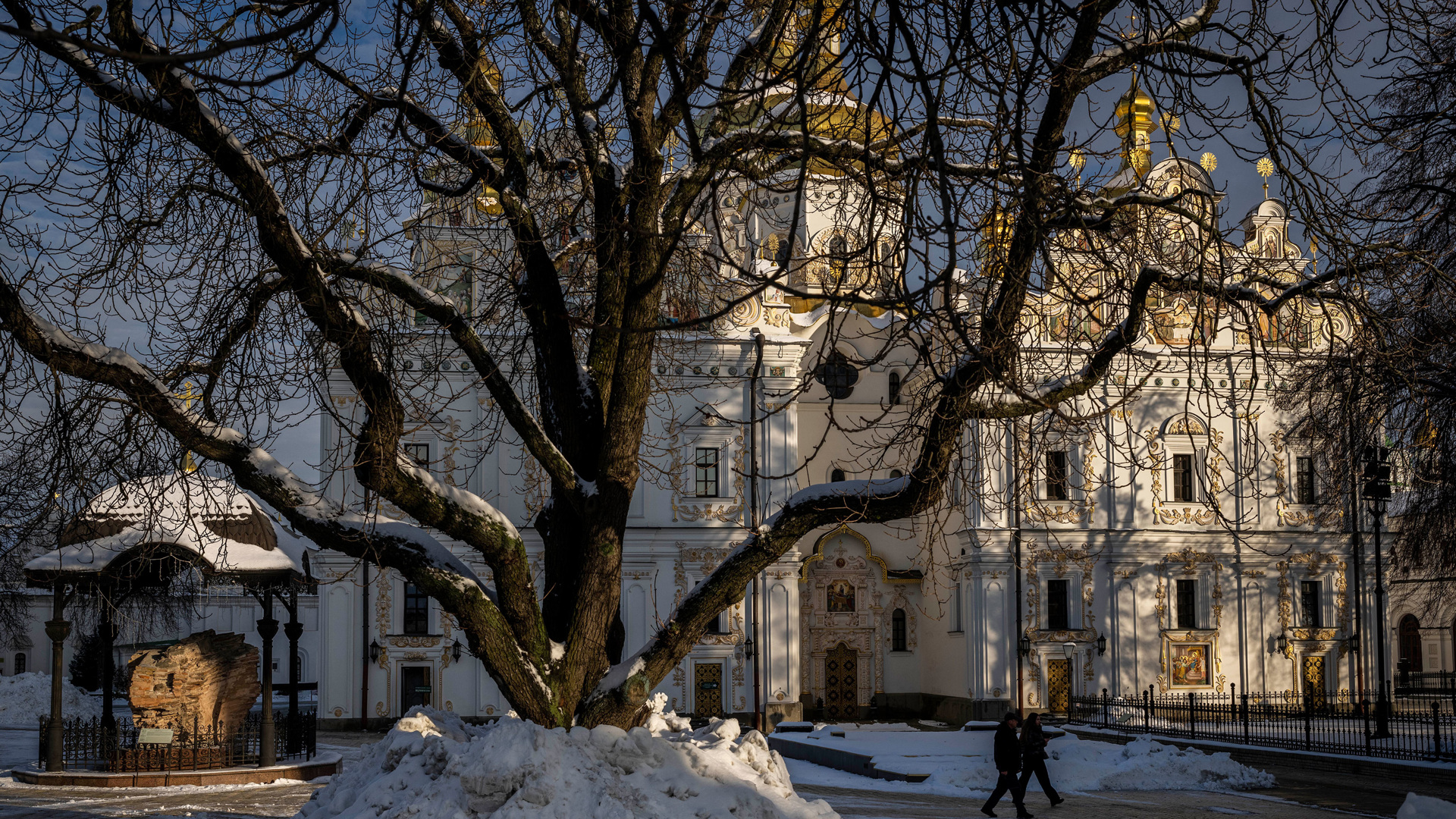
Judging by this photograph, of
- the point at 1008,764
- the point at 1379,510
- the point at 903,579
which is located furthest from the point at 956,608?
the point at 1008,764

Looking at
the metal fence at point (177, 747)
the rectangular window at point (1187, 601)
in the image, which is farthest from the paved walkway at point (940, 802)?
the rectangular window at point (1187, 601)

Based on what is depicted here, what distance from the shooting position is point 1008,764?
13.9m

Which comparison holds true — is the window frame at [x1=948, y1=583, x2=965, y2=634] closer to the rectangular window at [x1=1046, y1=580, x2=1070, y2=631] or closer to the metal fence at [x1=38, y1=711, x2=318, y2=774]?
the rectangular window at [x1=1046, y1=580, x2=1070, y2=631]

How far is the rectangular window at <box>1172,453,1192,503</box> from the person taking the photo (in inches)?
1305

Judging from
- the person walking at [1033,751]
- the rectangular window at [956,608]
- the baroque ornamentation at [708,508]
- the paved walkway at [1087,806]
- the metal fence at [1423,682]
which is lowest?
the metal fence at [1423,682]

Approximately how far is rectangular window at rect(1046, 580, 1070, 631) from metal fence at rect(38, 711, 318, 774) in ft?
64.0

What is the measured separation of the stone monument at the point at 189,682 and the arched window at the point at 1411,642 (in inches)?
1898

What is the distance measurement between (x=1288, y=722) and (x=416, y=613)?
20.0 m

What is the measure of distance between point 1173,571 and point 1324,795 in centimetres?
1637

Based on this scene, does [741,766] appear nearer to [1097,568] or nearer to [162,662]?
[162,662]

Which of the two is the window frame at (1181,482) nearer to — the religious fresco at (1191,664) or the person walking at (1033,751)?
the religious fresco at (1191,664)

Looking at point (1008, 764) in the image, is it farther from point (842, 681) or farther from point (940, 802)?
point (842, 681)

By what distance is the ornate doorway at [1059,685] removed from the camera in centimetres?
3136

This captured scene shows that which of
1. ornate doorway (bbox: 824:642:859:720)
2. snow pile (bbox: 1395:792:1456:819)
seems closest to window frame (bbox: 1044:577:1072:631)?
ornate doorway (bbox: 824:642:859:720)
